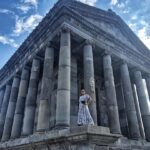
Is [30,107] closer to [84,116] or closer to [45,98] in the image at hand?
[45,98]

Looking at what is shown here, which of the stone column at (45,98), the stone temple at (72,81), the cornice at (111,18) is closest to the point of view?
the stone temple at (72,81)

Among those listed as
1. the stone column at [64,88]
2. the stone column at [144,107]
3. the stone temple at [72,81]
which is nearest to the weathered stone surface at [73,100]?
the stone temple at [72,81]

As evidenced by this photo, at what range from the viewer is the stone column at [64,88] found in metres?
9.95

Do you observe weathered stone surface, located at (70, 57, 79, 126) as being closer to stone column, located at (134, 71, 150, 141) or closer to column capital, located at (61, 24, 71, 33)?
column capital, located at (61, 24, 71, 33)

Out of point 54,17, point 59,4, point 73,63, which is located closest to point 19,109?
point 73,63

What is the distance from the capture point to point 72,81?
15352mm

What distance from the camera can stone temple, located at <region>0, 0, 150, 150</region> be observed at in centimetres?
984

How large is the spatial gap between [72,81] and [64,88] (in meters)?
4.55

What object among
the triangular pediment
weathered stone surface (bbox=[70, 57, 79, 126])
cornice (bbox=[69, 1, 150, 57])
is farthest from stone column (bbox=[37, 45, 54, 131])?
cornice (bbox=[69, 1, 150, 57])

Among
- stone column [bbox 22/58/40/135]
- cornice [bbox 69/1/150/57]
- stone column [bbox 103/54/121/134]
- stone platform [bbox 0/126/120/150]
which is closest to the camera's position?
stone platform [bbox 0/126/120/150]

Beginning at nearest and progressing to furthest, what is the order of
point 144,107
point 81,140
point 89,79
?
point 81,140 < point 89,79 < point 144,107

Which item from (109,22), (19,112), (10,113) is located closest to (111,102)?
(19,112)

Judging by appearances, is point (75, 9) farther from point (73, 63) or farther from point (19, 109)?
point (19, 109)

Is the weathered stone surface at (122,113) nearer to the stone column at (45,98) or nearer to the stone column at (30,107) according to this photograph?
the stone column at (30,107)
